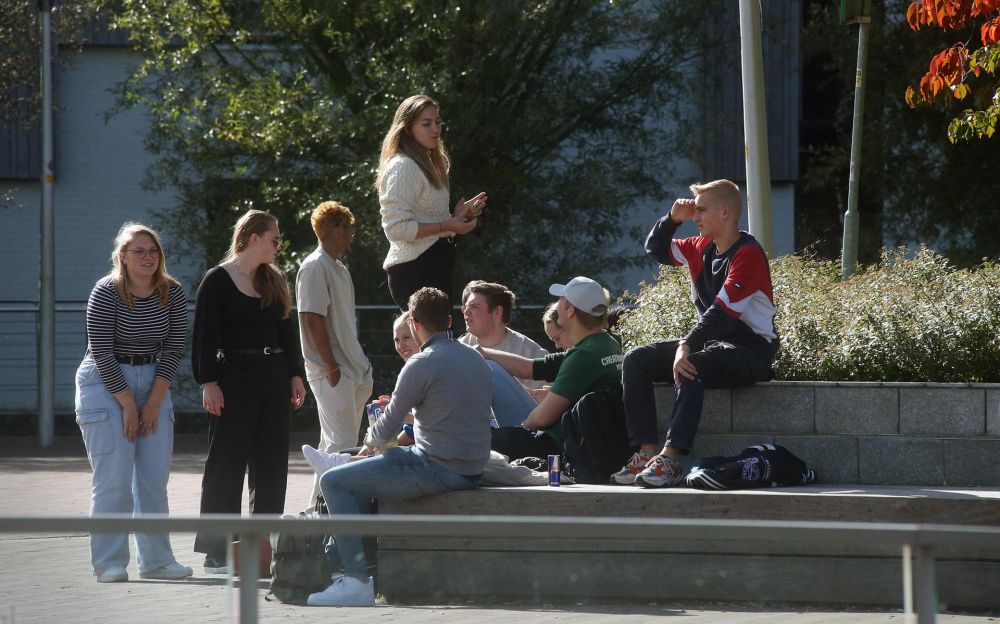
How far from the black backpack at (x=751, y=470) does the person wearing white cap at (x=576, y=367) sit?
Answer: 72cm

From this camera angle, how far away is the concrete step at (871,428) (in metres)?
6.72

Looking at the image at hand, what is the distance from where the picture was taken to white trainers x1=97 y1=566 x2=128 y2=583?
9.37 ft

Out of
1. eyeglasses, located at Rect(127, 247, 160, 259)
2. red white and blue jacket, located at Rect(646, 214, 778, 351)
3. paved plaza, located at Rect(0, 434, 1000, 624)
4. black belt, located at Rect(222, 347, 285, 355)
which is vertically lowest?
paved plaza, located at Rect(0, 434, 1000, 624)

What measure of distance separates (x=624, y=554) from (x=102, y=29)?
19.6 meters

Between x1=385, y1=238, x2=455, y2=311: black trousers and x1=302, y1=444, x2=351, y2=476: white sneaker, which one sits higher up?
x1=385, y1=238, x2=455, y2=311: black trousers

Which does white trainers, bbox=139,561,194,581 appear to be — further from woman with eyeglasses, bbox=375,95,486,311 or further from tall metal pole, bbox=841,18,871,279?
tall metal pole, bbox=841,18,871,279

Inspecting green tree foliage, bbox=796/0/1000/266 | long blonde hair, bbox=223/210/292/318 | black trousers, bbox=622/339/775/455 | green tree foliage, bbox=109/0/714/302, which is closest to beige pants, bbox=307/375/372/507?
long blonde hair, bbox=223/210/292/318

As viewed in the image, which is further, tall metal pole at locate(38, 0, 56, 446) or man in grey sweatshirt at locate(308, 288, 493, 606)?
tall metal pole at locate(38, 0, 56, 446)

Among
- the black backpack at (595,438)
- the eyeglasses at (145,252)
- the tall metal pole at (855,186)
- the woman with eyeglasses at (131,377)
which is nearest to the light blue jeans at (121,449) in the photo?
the woman with eyeglasses at (131,377)

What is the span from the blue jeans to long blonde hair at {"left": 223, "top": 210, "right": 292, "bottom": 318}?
119 centimetres

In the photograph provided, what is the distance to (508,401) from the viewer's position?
7.36 meters

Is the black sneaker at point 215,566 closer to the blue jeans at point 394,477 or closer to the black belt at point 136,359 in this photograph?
the blue jeans at point 394,477

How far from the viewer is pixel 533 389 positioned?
26.7 feet

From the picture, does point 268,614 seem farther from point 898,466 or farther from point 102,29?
point 102,29
